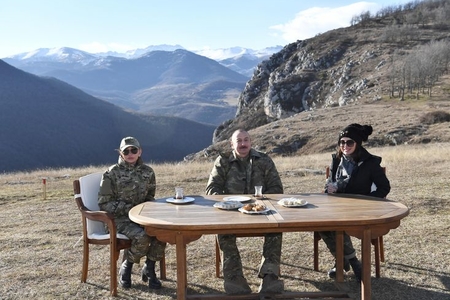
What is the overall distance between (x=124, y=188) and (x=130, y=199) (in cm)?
14

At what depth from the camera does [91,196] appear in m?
5.52

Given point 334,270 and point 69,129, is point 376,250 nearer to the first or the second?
point 334,270

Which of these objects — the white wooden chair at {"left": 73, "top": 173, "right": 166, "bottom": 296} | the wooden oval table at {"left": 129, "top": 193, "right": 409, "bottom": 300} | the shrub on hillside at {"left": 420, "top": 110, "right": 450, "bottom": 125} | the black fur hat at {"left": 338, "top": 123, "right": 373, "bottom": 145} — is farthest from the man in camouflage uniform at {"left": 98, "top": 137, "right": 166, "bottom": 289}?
the shrub on hillside at {"left": 420, "top": 110, "right": 450, "bottom": 125}

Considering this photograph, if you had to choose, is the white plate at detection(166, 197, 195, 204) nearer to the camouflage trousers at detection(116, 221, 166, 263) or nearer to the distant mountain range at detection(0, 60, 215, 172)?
the camouflage trousers at detection(116, 221, 166, 263)

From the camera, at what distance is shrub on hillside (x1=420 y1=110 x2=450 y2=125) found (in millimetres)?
36281

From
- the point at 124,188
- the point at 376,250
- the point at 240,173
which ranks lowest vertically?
the point at 376,250

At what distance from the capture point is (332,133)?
38.3 meters

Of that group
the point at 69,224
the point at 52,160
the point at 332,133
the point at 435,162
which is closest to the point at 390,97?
the point at 332,133

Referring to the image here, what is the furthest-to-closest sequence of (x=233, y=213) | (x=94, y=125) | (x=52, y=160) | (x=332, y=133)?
(x=94, y=125)
(x=52, y=160)
(x=332, y=133)
(x=233, y=213)

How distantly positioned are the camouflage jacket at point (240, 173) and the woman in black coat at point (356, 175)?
753mm

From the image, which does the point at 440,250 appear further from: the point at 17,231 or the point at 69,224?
the point at 17,231

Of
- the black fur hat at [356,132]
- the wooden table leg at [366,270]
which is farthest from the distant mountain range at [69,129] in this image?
the wooden table leg at [366,270]

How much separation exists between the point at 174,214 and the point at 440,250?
13.0ft

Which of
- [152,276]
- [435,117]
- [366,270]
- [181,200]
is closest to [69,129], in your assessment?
[435,117]
